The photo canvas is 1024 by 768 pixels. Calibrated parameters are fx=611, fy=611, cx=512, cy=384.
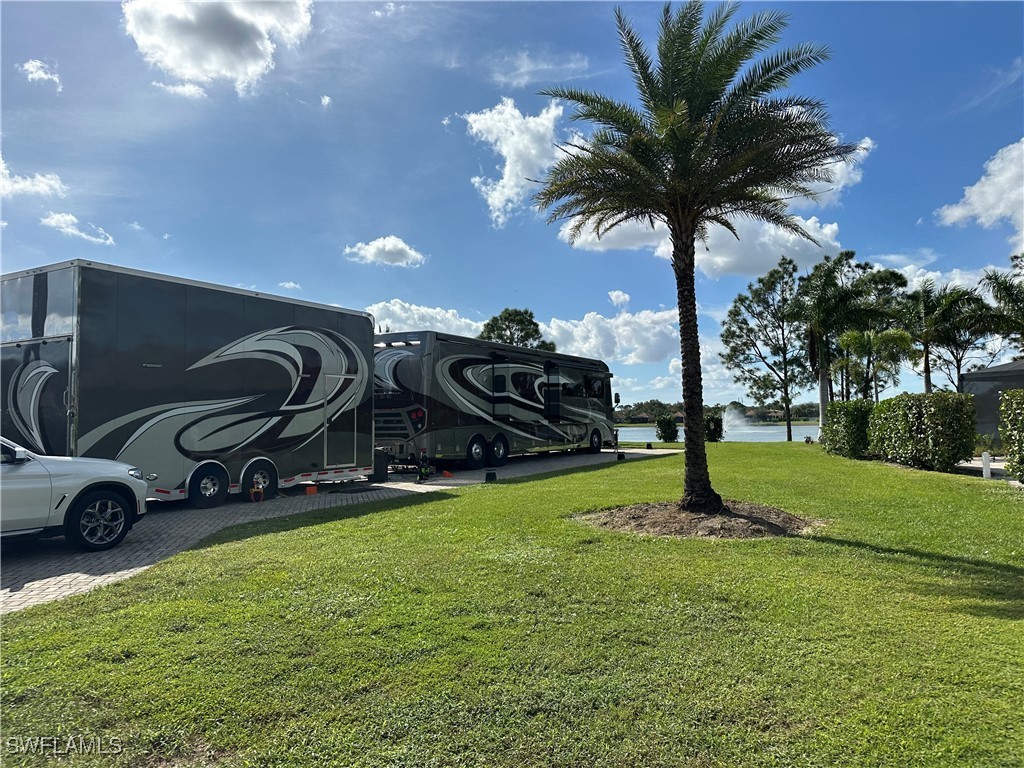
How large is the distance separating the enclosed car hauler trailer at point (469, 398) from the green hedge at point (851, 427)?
29.1 ft

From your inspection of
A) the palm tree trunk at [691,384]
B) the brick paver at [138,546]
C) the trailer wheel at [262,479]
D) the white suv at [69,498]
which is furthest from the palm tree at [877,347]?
the white suv at [69,498]

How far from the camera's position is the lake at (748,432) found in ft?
115

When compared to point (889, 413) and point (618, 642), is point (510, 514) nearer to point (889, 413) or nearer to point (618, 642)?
point (618, 642)

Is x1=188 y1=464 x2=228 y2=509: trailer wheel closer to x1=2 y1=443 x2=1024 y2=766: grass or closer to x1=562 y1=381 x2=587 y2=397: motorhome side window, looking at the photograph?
x1=2 y1=443 x2=1024 y2=766: grass

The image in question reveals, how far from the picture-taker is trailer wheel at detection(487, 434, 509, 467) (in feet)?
59.1

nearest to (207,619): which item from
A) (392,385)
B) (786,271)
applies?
(392,385)

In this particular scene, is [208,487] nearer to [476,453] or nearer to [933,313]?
[476,453]

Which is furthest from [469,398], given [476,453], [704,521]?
[704,521]

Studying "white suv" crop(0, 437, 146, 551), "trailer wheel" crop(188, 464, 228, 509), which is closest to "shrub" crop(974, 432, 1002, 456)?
"trailer wheel" crop(188, 464, 228, 509)

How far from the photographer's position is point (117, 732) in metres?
3.07

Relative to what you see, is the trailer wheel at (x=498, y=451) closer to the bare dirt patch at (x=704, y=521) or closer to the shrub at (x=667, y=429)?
the bare dirt patch at (x=704, y=521)

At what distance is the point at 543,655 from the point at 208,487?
27.4ft

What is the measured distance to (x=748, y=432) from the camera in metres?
38.3

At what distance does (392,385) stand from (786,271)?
1077 inches
